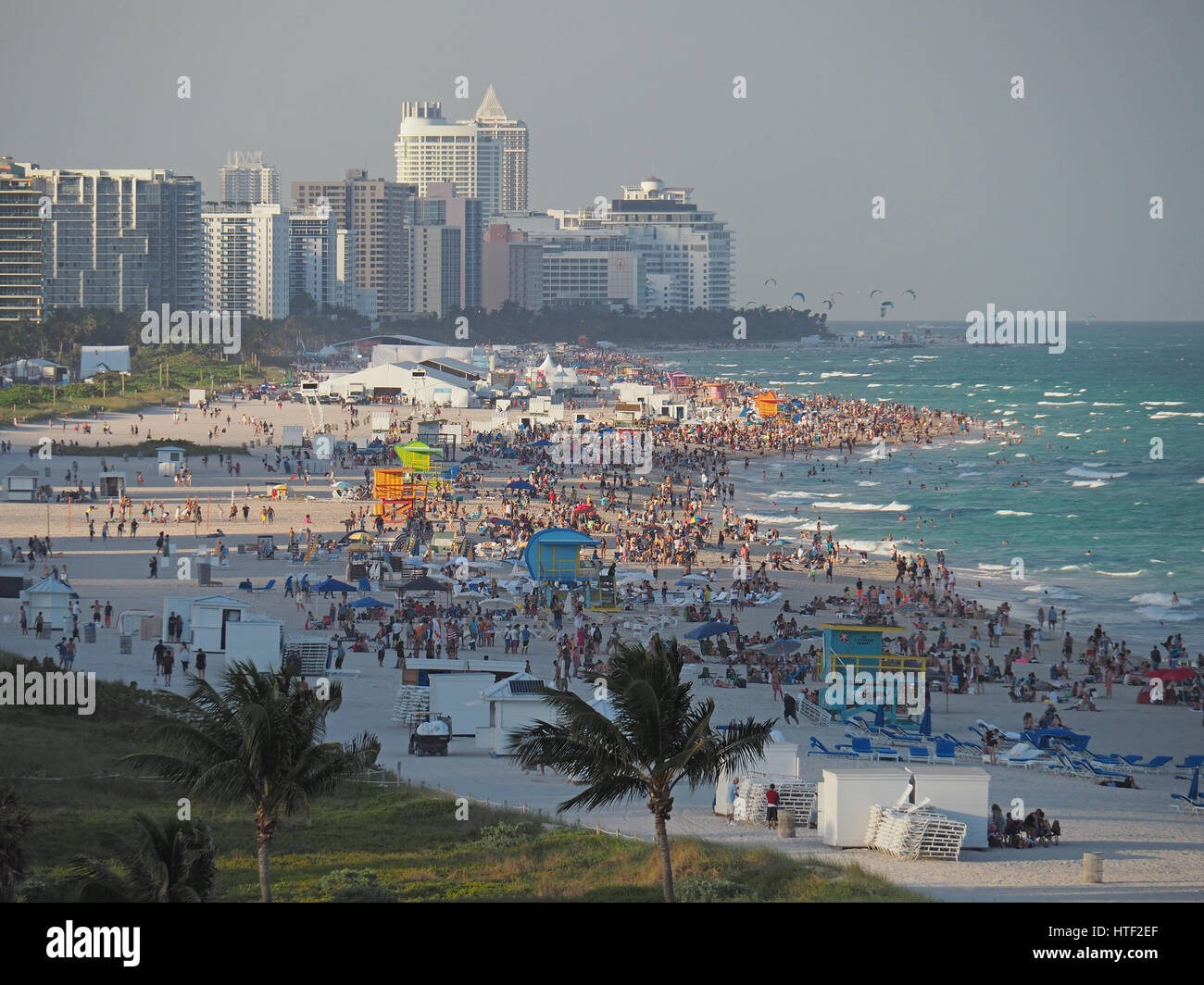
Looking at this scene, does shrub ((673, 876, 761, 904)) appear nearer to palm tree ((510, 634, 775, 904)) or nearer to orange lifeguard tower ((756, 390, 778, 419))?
palm tree ((510, 634, 775, 904))

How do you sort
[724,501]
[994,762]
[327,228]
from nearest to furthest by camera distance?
1. [994,762]
2. [724,501]
3. [327,228]

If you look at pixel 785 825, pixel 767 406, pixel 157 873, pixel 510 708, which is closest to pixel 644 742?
pixel 157 873

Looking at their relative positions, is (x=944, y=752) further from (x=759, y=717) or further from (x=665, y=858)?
(x=665, y=858)

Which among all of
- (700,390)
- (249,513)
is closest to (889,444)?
(700,390)

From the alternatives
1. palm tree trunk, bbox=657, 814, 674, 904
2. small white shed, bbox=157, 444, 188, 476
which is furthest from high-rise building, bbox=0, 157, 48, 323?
palm tree trunk, bbox=657, 814, 674, 904

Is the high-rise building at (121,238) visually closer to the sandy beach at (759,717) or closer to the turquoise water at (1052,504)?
the turquoise water at (1052,504)
